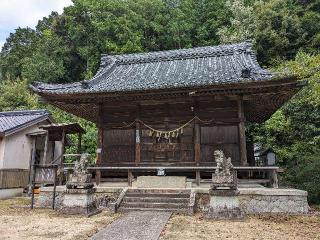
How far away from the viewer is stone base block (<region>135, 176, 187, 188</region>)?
12.6m

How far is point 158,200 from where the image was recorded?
37.9 feet

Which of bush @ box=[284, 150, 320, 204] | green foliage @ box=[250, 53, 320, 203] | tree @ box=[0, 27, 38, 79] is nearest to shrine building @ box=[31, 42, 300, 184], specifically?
bush @ box=[284, 150, 320, 204]

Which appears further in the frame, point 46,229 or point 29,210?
point 29,210

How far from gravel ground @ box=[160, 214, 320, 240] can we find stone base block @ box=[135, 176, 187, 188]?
8.29ft

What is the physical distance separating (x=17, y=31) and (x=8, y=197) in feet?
121

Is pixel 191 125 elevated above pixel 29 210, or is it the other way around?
pixel 191 125

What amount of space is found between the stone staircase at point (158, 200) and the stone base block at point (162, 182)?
60 cm

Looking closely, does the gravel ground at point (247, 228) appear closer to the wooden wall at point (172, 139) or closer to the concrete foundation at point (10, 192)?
the wooden wall at point (172, 139)

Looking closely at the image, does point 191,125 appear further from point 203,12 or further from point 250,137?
point 203,12

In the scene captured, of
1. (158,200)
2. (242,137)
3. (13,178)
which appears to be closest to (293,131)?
(242,137)

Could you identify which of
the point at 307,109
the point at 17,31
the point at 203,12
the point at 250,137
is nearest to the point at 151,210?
the point at 250,137

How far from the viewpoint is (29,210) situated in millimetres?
11898

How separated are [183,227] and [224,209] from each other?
201 centimetres

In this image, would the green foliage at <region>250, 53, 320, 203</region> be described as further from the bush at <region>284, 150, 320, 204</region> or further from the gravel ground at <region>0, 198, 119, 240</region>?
the gravel ground at <region>0, 198, 119, 240</region>
